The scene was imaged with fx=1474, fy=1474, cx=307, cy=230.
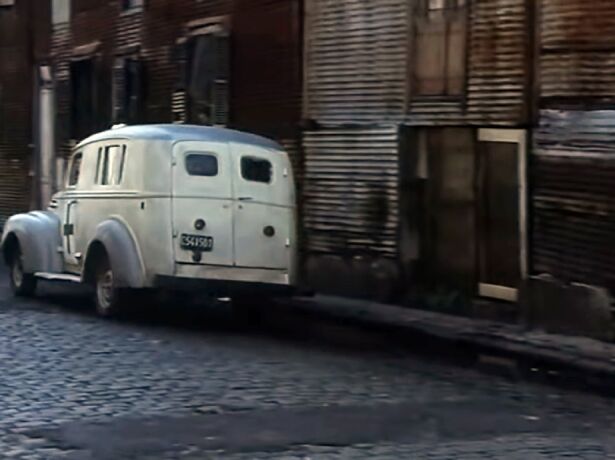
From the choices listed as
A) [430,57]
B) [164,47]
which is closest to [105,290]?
[430,57]

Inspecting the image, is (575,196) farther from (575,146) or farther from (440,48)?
(440,48)

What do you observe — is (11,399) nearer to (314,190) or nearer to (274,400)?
(274,400)

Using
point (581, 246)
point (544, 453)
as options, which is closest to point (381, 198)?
point (581, 246)

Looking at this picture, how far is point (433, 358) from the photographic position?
12.9 metres

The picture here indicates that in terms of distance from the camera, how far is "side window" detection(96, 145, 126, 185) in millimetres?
15172

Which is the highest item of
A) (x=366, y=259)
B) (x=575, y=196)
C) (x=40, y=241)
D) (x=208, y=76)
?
(x=208, y=76)

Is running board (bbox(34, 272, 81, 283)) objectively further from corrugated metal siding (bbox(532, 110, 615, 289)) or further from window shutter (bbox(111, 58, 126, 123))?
window shutter (bbox(111, 58, 126, 123))

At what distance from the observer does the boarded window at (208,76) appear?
20.8 metres

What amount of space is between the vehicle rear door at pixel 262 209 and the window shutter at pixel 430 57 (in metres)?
2.01

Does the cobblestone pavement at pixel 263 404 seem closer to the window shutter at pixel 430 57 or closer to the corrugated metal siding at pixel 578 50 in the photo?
the corrugated metal siding at pixel 578 50

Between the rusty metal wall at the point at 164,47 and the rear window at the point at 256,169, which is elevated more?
the rusty metal wall at the point at 164,47

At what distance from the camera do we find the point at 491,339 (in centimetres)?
1345

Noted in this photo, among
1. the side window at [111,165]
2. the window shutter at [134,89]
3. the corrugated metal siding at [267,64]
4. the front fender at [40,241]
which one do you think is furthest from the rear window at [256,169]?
the window shutter at [134,89]

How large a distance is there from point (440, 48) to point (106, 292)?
4459 millimetres
